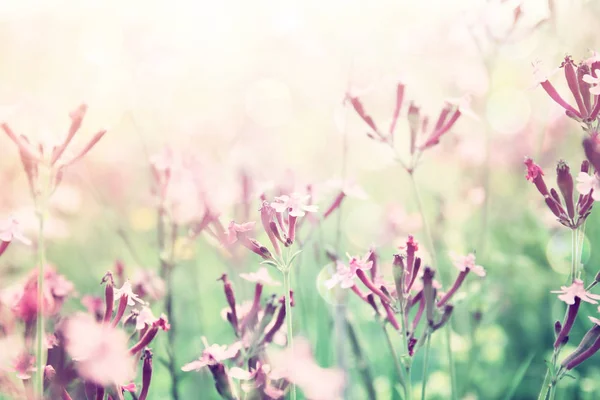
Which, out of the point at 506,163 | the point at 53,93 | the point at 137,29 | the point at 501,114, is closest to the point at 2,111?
the point at 137,29

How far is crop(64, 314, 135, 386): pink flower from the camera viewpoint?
1.03 metres

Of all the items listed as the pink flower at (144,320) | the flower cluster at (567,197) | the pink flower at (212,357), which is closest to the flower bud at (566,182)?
the flower cluster at (567,197)

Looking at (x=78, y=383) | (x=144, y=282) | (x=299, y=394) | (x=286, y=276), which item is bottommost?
(x=299, y=394)

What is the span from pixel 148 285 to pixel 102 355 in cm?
80

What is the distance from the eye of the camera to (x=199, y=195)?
1.65 meters

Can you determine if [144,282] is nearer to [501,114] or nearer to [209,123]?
[209,123]

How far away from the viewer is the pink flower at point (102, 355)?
1.03m

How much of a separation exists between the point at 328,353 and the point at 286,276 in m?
0.88

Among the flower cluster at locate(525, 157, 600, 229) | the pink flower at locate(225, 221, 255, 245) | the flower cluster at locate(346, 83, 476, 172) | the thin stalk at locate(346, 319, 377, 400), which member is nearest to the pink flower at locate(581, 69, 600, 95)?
the flower cluster at locate(525, 157, 600, 229)

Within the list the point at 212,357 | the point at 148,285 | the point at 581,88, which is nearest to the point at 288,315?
the point at 212,357

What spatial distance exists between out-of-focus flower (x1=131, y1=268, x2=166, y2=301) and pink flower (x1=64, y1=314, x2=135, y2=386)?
0.55 meters

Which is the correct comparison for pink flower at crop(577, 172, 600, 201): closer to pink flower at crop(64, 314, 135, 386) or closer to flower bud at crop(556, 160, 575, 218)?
flower bud at crop(556, 160, 575, 218)

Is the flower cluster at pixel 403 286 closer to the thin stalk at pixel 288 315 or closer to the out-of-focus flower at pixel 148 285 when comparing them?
the thin stalk at pixel 288 315

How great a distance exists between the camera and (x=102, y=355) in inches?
41.0
